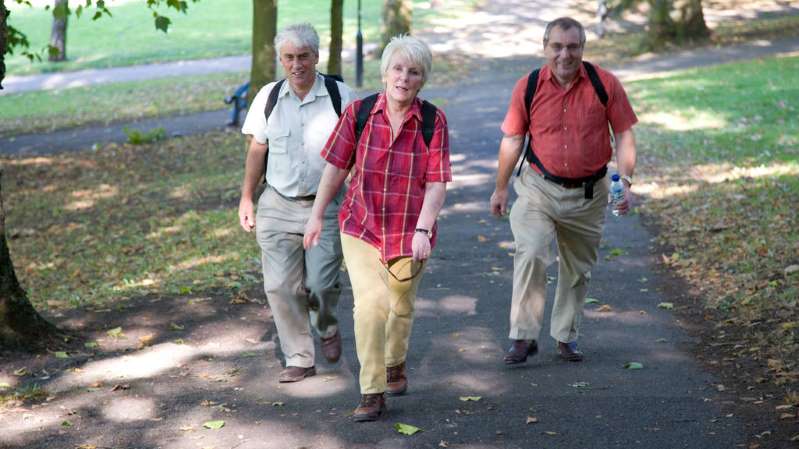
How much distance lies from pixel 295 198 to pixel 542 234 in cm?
145

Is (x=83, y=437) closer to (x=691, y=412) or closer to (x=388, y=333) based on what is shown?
(x=388, y=333)

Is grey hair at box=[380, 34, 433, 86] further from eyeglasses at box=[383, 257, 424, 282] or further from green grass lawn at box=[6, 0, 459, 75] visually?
green grass lawn at box=[6, 0, 459, 75]

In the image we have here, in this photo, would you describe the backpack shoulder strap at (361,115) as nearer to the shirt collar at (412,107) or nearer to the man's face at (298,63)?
the shirt collar at (412,107)

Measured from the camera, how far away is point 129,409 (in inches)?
242

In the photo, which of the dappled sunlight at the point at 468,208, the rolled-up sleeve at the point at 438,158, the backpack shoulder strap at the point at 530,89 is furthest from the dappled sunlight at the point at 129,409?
the dappled sunlight at the point at 468,208

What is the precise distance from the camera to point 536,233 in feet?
21.5

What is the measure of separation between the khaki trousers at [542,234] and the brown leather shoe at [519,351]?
4 cm

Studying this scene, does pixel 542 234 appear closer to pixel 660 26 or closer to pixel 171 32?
pixel 660 26

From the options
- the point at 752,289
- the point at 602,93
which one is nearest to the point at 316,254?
the point at 602,93

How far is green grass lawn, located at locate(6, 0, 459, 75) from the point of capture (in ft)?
136

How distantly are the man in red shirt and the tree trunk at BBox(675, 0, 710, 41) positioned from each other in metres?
25.3

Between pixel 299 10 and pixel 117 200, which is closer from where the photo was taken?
pixel 117 200

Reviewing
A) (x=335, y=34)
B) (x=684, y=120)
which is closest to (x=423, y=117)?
(x=335, y=34)

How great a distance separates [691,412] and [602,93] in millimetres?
1827
